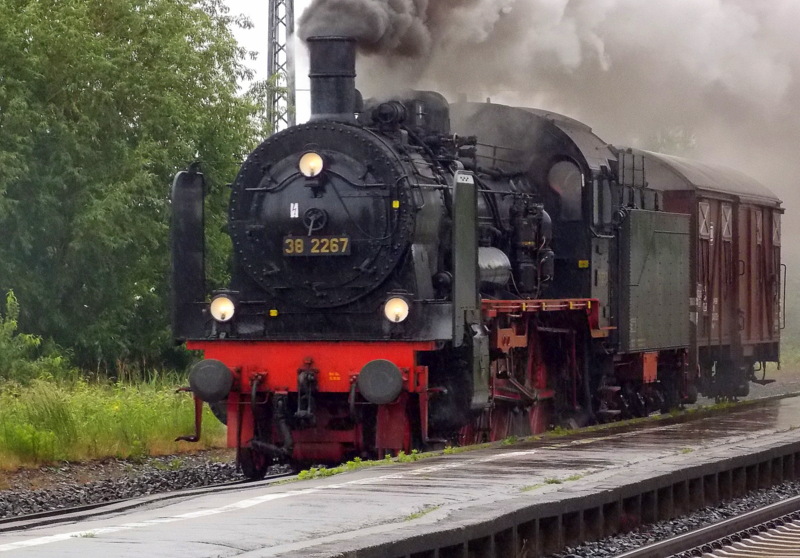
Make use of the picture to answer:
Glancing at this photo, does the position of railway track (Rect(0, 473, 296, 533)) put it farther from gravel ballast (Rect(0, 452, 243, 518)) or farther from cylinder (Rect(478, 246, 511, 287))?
cylinder (Rect(478, 246, 511, 287))

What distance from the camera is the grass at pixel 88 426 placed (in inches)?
499

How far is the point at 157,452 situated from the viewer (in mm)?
14023

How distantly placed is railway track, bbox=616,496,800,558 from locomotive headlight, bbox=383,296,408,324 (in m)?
3.36

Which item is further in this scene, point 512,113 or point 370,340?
point 512,113

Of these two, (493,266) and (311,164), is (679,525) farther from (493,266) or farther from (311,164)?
(311,164)

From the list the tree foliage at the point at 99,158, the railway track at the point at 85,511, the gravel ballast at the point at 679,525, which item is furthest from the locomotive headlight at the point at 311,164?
the tree foliage at the point at 99,158

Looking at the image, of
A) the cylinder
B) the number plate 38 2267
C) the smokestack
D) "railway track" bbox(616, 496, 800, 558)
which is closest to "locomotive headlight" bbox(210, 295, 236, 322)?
the number plate 38 2267

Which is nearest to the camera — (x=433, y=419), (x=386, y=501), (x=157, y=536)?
(x=157, y=536)

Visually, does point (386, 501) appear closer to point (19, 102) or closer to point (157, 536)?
point (157, 536)

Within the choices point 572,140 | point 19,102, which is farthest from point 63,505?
point 19,102

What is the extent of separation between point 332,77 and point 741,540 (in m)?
5.57

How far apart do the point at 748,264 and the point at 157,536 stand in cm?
1498

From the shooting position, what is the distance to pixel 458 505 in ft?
26.9

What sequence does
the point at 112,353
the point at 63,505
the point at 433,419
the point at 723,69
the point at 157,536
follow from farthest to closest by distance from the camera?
the point at 112,353
the point at 723,69
the point at 433,419
the point at 63,505
the point at 157,536
